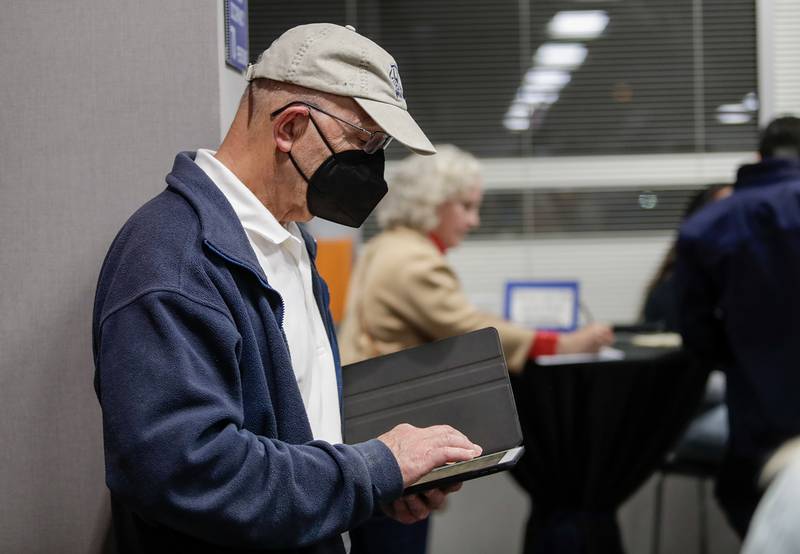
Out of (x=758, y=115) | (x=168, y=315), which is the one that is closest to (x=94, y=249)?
(x=168, y=315)

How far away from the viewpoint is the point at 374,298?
257cm

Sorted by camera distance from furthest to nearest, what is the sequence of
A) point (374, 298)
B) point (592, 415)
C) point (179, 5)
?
point (592, 415), point (374, 298), point (179, 5)

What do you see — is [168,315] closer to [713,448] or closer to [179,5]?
[179,5]

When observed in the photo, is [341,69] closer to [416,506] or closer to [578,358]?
[416,506]

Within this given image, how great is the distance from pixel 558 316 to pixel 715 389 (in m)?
0.67

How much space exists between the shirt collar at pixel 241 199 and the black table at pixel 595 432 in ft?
5.41

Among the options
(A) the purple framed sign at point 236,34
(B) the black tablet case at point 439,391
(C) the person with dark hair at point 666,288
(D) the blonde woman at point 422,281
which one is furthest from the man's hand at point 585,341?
(A) the purple framed sign at point 236,34

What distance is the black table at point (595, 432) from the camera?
274 centimetres

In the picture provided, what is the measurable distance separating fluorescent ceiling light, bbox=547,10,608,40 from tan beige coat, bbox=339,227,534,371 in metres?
2.03

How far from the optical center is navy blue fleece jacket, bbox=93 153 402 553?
0.99 m

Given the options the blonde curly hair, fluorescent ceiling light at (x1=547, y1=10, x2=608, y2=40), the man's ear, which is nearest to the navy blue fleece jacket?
the man's ear

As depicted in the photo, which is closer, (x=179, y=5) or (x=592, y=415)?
(x=179, y=5)

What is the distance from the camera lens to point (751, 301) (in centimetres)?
245

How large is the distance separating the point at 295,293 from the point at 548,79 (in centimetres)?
322
